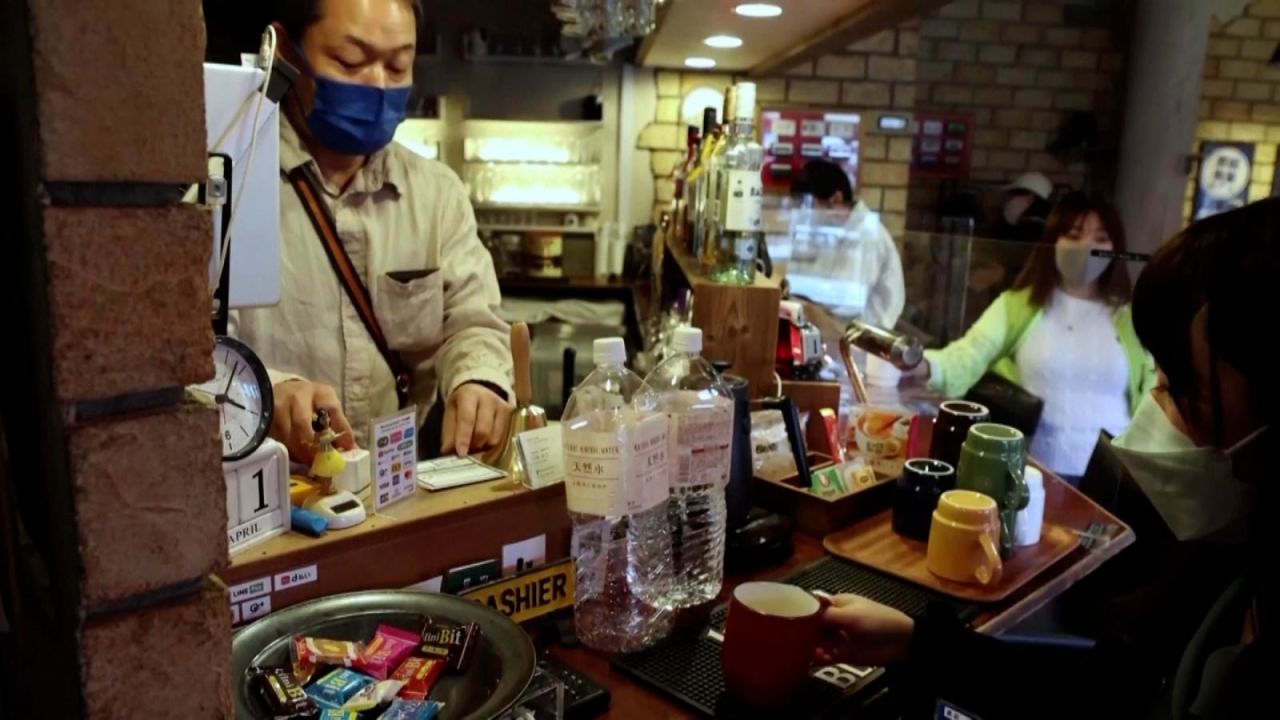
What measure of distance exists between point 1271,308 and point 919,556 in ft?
2.09

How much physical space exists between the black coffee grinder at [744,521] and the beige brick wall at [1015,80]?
487 centimetres

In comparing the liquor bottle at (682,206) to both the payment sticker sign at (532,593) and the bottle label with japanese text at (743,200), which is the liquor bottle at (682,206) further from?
the payment sticker sign at (532,593)

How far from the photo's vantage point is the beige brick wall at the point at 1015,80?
19.5 ft

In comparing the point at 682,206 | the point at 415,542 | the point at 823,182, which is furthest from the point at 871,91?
the point at 415,542

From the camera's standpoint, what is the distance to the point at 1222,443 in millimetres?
1067

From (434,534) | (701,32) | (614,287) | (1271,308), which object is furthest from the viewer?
(614,287)

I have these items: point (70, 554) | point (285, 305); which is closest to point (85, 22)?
point (70, 554)

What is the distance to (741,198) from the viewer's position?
6.22 feet

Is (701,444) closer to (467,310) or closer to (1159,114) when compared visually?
(467,310)

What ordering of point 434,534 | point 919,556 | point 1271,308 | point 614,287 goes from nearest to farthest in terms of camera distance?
point 1271,308, point 434,534, point 919,556, point 614,287

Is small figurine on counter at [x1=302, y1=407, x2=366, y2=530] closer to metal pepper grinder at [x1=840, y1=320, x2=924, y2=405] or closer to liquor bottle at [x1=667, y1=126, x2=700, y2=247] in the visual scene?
metal pepper grinder at [x1=840, y1=320, x2=924, y2=405]

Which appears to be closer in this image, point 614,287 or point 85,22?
point 85,22

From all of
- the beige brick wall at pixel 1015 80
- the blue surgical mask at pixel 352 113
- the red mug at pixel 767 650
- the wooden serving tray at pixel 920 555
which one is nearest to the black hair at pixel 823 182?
the beige brick wall at pixel 1015 80

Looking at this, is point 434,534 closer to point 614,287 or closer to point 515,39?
point 614,287
